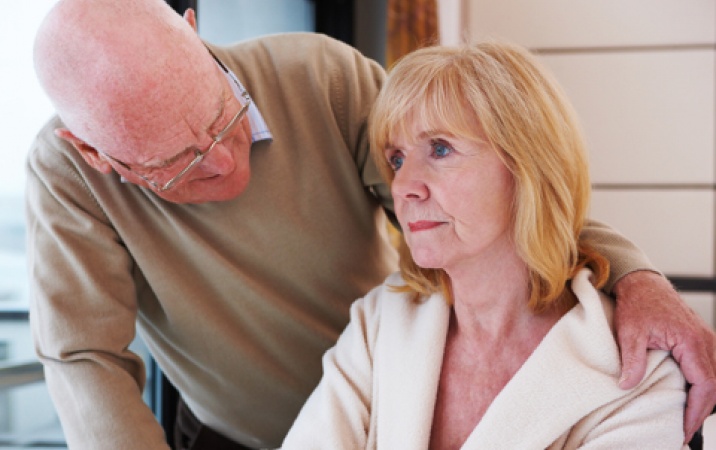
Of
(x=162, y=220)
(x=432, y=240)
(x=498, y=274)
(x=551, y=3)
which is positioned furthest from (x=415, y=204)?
(x=551, y=3)

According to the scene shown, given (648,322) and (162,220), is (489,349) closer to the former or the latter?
(648,322)

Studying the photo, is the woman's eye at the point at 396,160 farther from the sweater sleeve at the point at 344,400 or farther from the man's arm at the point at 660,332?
the man's arm at the point at 660,332

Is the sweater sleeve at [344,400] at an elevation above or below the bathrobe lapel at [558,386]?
below

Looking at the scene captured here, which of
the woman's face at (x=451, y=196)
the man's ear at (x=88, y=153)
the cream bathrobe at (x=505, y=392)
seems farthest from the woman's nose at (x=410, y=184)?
the man's ear at (x=88, y=153)

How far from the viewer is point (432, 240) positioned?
1.39m

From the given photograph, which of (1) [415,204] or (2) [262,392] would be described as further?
(2) [262,392]

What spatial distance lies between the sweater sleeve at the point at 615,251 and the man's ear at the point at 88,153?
0.94 metres

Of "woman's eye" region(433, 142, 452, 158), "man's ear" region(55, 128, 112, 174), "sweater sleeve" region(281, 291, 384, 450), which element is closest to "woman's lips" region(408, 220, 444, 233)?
"woman's eye" region(433, 142, 452, 158)

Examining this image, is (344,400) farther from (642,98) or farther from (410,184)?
(642,98)

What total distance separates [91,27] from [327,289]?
82 cm

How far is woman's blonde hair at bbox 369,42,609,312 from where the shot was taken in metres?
1.35

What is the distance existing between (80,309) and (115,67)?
547 mm

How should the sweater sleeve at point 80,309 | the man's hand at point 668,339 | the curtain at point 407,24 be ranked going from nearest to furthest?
1. the man's hand at point 668,339
2. the sweater sleeve at point 80,309
3. the curtain at point 407,24

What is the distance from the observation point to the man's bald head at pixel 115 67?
4.31ft
